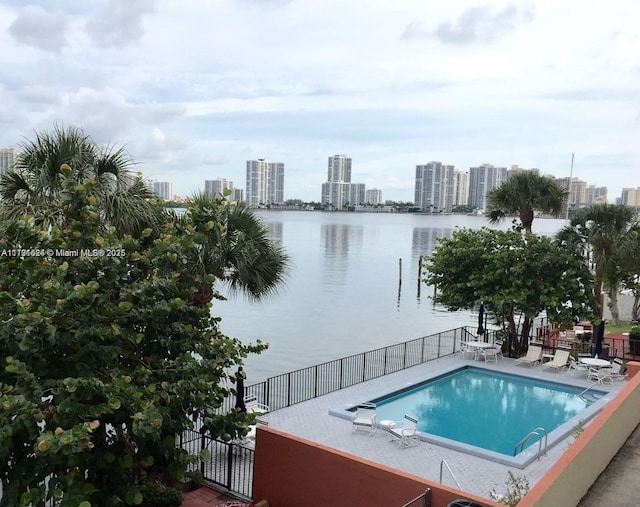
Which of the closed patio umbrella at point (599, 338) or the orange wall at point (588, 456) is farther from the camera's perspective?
the closed patio umbrella at point (599, 338)

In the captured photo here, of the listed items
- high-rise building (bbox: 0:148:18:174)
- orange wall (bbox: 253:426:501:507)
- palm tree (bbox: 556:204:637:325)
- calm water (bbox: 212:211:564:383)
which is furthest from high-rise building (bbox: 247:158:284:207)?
orange wall (bbox: 253:426:501:507)

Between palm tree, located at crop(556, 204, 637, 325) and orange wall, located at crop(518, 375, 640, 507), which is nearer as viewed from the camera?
orange wall, located at crop(518, 375, 640, 507)

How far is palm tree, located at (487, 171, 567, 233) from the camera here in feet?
89.5

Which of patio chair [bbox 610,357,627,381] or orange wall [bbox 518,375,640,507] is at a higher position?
orange wall [bbox 518,375,640,507]

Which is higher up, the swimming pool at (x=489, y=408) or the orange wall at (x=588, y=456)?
the orange wall at (x=588, y=456)

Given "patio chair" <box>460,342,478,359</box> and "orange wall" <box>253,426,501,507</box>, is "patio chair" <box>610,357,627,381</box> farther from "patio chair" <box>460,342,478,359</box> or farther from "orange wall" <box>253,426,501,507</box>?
"orange wall" <box>253,426,501,507</box>

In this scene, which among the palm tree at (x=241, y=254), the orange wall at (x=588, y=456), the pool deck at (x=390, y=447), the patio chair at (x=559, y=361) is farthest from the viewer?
the patio chair at (x=559, y=361)

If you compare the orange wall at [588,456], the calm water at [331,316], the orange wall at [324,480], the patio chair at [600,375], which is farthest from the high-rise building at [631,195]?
the orange wall at [324,480]

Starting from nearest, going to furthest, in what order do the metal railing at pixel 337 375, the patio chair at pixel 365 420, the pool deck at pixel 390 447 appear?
the pool deck at pixel 390 447
the patio chair at pixel 365 420
the metal railing at pixel 337 375

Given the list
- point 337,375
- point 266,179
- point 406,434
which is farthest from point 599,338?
point 266,179

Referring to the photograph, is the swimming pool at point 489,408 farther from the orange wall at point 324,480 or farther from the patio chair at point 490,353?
the orange wall at point 324,480

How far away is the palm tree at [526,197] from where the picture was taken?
89.5 feet

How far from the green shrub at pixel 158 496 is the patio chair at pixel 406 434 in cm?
645

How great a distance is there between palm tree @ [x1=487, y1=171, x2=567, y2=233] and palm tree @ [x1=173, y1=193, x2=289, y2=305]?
54.5ft
